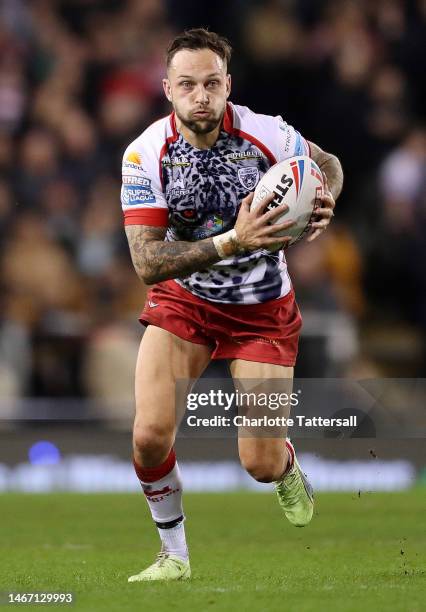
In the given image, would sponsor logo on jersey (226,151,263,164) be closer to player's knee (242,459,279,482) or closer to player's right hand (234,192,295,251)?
player's right hand (234,192,295,251)

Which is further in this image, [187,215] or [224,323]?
[224,323]

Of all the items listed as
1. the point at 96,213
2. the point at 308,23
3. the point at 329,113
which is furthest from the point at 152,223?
the point at 308,23

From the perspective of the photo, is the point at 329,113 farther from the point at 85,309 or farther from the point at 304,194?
the point at 304,194

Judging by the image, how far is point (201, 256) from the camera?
6.32 metres

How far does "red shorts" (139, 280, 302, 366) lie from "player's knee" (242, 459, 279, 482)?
1.60 feet

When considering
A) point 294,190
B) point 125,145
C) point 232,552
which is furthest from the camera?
point 125,145

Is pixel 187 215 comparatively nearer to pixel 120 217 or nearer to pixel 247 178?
Answer: pixel 247 178

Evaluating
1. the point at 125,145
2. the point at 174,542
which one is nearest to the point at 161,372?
the point at 174,542

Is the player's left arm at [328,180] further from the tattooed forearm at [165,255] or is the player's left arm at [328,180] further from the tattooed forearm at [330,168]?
the tattooed forearm at [165,255]

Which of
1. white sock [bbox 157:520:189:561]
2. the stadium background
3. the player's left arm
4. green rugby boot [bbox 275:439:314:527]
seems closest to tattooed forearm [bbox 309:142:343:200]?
the player's left arm

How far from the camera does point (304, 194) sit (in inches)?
251

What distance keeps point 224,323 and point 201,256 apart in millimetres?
636

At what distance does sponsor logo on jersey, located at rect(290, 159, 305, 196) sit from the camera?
636cm

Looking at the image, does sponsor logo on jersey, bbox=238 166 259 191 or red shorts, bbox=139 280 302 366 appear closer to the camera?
sponsor logo on jersey, bbox=238 166 259 191
